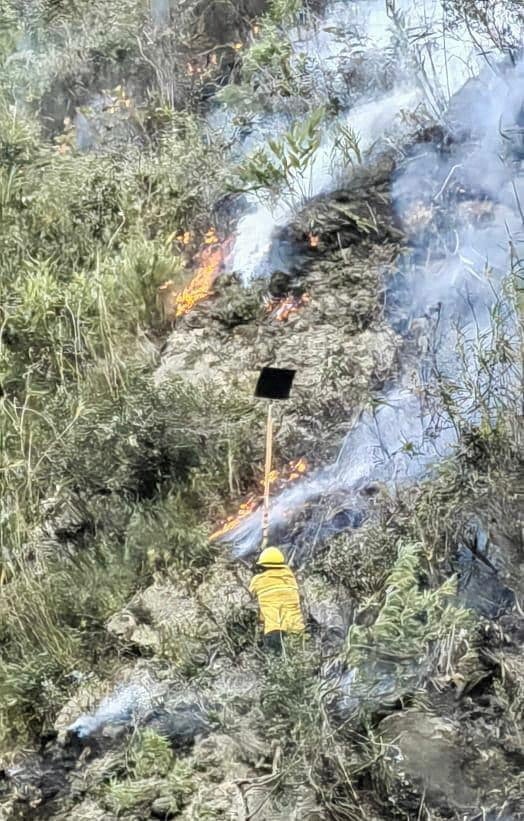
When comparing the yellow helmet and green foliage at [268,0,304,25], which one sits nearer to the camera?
the yellow helmet

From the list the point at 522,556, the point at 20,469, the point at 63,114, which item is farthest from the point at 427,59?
the point at 20,469

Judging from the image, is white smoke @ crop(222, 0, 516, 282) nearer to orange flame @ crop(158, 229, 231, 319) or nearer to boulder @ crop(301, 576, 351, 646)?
orange flame @ crop(158, 229, 231, 319)

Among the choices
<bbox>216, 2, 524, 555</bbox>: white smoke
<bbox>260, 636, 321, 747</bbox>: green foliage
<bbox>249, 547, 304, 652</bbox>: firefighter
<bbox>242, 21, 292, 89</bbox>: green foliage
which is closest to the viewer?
<bbox>260, 636, 321, 747</bbox>: green foliage

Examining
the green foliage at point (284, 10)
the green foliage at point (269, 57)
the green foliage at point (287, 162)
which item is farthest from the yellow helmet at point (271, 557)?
the green foliage at point (284, 10)

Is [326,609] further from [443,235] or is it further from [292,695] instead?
[443,235]

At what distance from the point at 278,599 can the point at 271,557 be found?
12 cm

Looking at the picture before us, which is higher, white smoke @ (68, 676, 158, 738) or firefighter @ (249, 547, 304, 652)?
firefighter @ (249, 547, 304, 652)

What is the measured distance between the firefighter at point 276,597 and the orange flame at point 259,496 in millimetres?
122

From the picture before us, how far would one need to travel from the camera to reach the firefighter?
2.51 m

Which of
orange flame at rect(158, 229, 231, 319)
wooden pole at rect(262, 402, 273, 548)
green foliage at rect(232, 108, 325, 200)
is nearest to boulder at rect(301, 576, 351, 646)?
wooden pole at rect(262, 402, 273, 548)

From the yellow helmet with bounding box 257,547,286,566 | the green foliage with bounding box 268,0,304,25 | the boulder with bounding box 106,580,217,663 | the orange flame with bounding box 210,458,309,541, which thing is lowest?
the boulder with bounding box 106,580,217,663

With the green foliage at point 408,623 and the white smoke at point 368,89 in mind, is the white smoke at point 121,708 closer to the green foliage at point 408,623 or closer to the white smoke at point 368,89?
the green foliage at point 408,623

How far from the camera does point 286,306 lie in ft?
9.48

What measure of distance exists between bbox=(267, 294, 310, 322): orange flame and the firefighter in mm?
678
